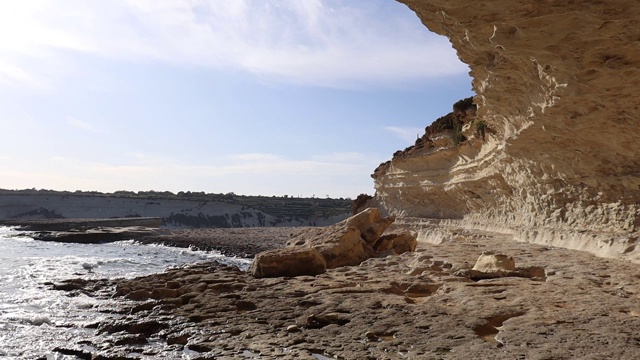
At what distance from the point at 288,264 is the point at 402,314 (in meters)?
5.54

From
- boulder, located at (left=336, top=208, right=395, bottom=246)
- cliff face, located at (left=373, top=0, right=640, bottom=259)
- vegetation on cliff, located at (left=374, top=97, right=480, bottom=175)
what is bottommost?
boulder, located at (left=336, top=208, right=395, bottom=246)

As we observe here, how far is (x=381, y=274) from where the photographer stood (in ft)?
36.3

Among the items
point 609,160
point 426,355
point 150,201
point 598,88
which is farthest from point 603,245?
point 150,201

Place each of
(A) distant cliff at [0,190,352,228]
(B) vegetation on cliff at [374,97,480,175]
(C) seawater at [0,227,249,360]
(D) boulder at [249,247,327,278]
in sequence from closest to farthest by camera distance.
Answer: (C) seawater at [0,227,249,360] → (D) boulder at [249,247,327,278] → (B) vegetation on cliff at [374,97,480,175] → (A) distant cliff at [0,190,352,228]

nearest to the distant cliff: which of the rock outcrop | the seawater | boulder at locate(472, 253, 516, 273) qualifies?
the seawater

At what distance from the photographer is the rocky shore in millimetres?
5707

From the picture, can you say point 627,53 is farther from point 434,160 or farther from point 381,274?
point 434,160

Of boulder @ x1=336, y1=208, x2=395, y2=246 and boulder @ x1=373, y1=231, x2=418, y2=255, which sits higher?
boulder @ x1=336, y1=208, x2=395, y2=246

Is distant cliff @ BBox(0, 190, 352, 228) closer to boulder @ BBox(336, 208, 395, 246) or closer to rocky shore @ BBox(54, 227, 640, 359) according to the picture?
boulder @ BBox(336, 208, 395, 246)

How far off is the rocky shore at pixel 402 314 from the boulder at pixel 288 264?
2.62 feet

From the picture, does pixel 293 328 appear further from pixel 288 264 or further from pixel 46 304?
pixel 46 304

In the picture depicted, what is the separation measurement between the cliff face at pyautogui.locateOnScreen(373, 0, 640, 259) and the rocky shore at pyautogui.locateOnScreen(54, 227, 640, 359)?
1.95 metres

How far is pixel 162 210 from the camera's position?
72.6 metres

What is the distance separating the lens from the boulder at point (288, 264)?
12.2 meters
